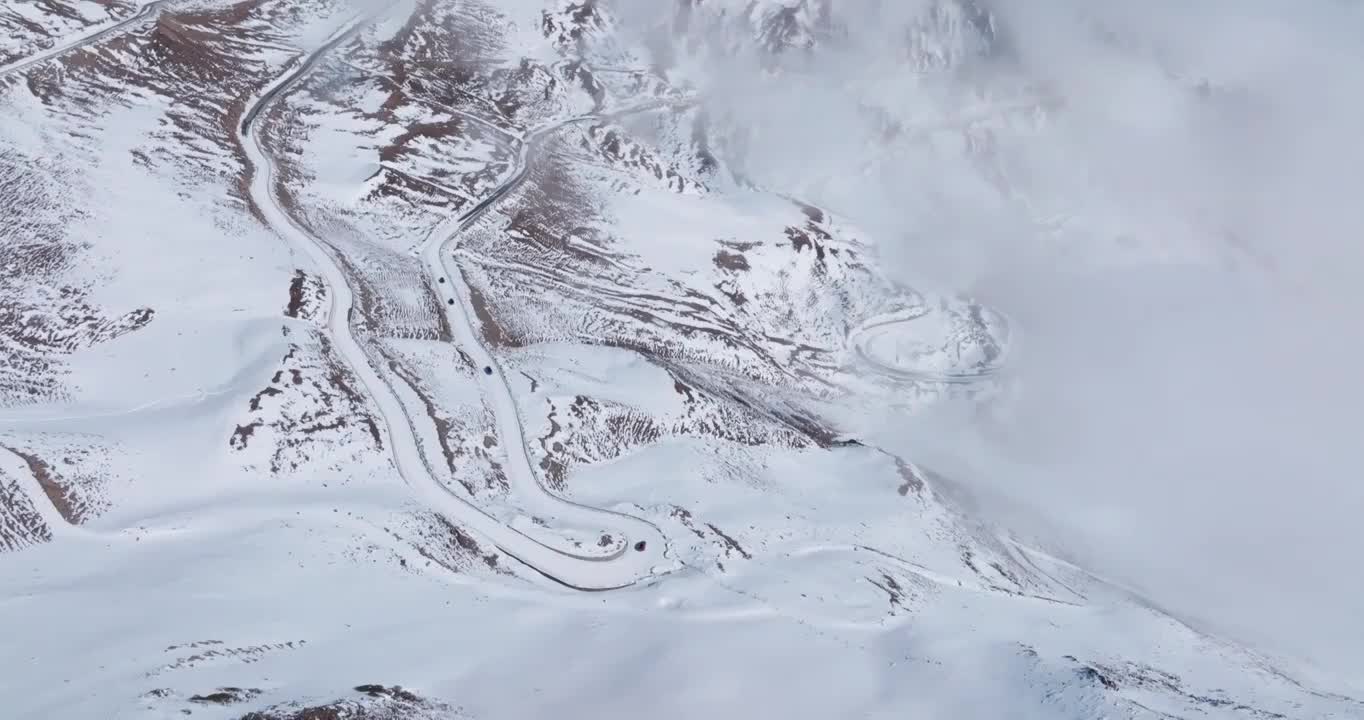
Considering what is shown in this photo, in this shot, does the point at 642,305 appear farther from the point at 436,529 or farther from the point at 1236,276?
the point at 1236,276

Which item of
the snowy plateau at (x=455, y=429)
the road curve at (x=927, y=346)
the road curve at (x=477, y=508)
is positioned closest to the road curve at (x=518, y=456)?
the road curve at (x=477, y=508)

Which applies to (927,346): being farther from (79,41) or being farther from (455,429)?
(79,41)

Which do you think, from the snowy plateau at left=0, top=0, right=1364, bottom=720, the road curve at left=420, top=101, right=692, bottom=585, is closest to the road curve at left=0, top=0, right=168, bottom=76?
the snowy plateau at left=0, top=0, right=1364, bottom=720

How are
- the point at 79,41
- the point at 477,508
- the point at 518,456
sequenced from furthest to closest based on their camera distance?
the point at 79,41, the point at 518,456, the point at 477,508

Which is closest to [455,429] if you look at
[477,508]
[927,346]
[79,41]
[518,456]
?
[518,456]

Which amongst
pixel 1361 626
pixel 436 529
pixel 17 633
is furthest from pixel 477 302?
pixel 1361 626
